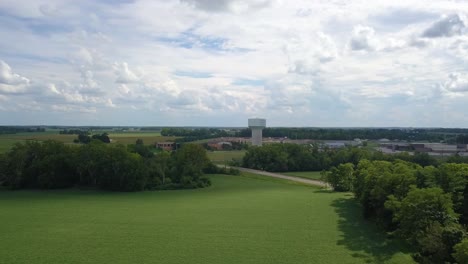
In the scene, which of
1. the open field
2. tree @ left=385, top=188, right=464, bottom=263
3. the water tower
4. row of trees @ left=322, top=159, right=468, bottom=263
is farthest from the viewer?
the water tower

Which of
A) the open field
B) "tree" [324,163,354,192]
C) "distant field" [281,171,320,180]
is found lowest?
"distant field" [281,171,320,180]

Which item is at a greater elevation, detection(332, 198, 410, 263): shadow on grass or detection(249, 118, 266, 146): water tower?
detection(249, 118, 266, 146): water tower

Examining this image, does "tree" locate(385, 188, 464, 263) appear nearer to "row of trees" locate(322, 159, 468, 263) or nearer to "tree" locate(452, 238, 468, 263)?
"row of trees" locate(322, 159, 468, 263)

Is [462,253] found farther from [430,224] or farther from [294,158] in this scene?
[294,158]

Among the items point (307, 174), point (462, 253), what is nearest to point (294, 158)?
point (307, 174)

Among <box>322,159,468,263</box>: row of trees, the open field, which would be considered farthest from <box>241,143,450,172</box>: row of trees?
<box>322,159,468,263</box>: row of trees

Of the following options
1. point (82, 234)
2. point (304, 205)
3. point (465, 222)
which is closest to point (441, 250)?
point (465, 222)

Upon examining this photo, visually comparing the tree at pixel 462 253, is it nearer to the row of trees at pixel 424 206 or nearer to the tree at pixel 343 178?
the row of trees at pixel 424 206
